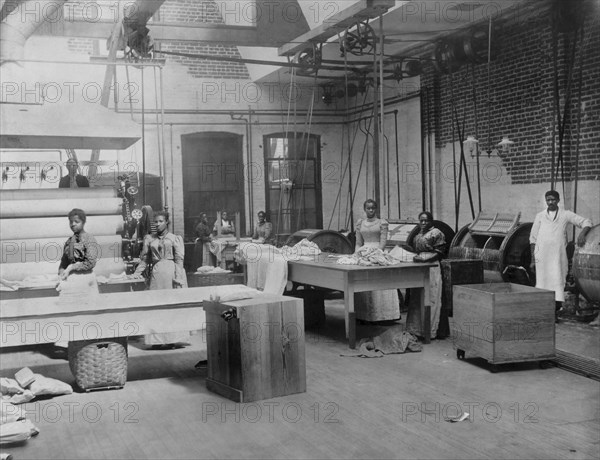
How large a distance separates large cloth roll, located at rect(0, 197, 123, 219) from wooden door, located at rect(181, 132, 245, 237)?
699 centimetres

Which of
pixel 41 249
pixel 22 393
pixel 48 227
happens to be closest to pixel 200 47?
pixel 48 227

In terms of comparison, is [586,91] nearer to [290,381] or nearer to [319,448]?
[290,381]

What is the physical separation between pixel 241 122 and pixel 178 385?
1151 centimetres

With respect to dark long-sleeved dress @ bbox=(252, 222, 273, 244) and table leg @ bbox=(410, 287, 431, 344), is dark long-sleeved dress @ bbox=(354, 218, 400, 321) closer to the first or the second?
table leg @ bbox=(410, 287, 431, 344)

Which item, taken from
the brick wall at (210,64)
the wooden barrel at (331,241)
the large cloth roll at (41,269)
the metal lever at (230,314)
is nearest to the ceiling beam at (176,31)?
the wooden barrel at (331,241)

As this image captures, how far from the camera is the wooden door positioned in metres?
16.5

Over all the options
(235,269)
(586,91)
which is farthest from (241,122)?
(586,91)

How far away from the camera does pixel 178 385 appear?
6.20 m

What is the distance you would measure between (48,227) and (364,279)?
4193mm

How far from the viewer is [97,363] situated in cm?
599

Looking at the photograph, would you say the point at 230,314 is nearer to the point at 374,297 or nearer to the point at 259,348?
the point at 259,348

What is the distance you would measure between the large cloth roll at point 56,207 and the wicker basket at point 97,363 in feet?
11.7

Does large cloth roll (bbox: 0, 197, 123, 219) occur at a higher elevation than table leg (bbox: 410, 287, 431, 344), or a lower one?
higher

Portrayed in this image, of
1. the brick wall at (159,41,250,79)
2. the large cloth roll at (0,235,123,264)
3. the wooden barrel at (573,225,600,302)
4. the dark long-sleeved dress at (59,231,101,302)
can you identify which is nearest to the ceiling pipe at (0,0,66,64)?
Result: the large cloth roll at (0,235,123,264)
